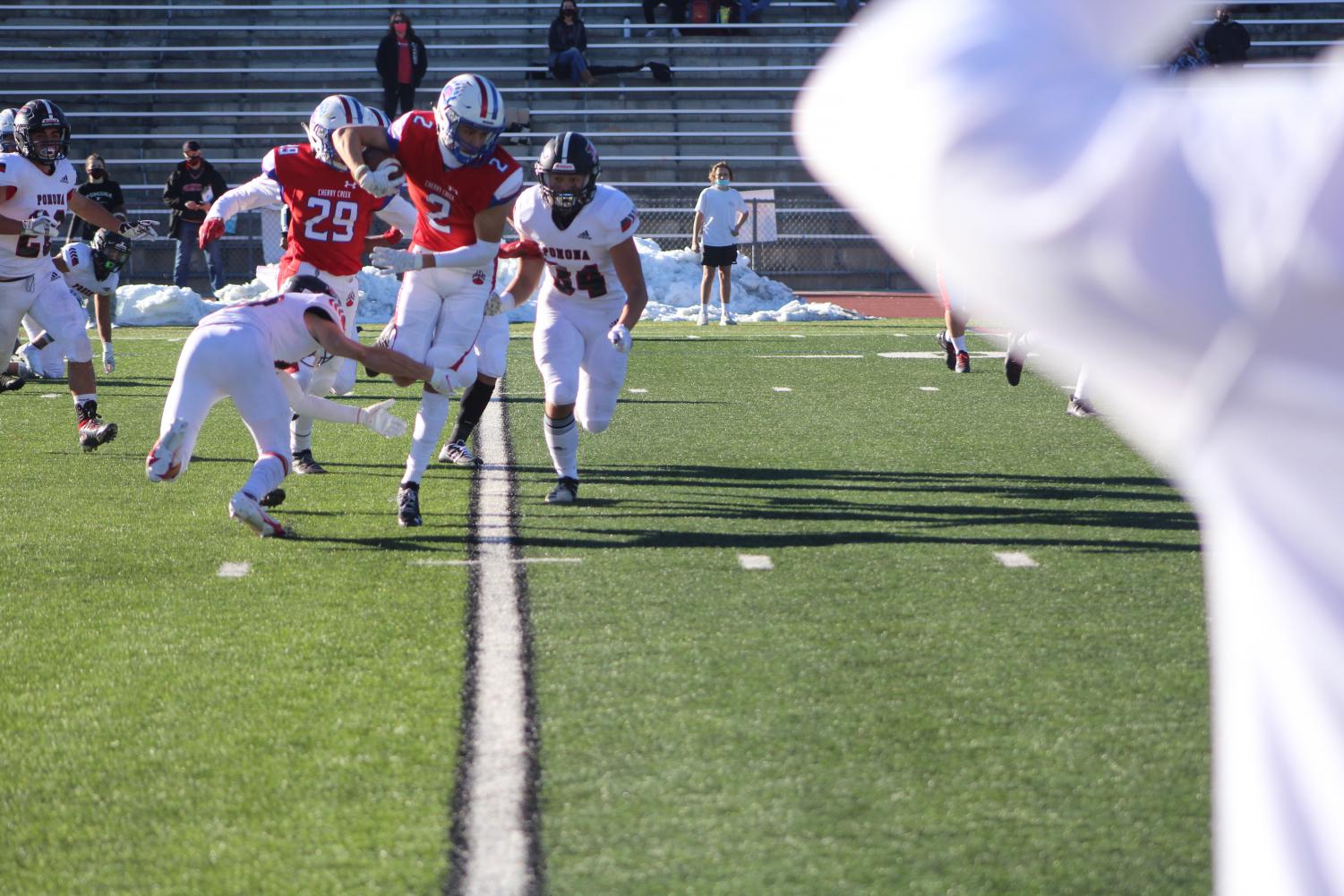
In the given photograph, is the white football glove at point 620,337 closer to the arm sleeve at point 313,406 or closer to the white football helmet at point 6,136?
the arm sleeve at point 313,406

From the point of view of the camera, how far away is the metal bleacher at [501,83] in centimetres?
2375

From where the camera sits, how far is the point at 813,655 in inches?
171

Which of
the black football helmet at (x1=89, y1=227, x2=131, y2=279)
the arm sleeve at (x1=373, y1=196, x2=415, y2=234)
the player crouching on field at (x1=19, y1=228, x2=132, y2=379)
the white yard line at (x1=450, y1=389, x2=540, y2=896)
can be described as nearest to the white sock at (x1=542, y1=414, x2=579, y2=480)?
the white yard line at (x1=450, y1=389, x2=540, y2=896)

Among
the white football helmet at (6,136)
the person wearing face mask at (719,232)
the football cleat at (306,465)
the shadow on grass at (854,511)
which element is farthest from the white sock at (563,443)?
the person wearing face mask at (719,232)

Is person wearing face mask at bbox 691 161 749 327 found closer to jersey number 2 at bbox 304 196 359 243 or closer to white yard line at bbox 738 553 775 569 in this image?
jersey number 2 at bbox 304 196 359 243

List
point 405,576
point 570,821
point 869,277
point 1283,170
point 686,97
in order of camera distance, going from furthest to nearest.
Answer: point 686,97 < point 869,277 < point 405,576 < point 570,821 < point 1283,170

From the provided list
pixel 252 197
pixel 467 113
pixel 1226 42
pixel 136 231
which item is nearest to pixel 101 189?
pixel 136 231

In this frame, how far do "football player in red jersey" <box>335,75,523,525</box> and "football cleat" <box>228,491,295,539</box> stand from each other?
864 mm

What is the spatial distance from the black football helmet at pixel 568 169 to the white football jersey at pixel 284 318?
1172 mm

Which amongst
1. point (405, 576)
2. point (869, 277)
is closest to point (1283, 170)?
point (405, 576)

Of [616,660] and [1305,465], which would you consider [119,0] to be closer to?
[616,660]

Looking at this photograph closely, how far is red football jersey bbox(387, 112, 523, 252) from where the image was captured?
7.16m

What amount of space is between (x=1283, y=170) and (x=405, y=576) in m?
4.96

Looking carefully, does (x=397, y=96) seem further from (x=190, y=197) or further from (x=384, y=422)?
(x=384, y=422)
